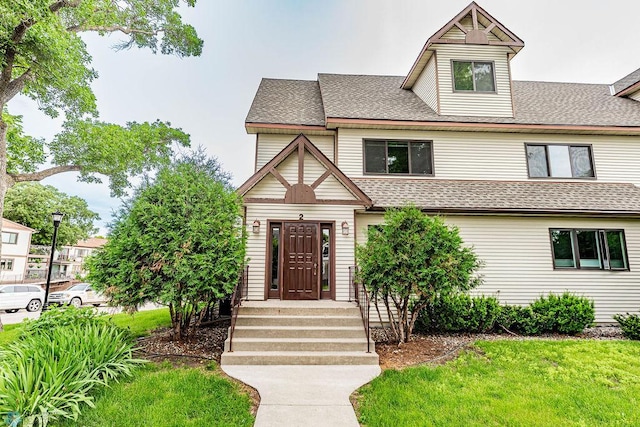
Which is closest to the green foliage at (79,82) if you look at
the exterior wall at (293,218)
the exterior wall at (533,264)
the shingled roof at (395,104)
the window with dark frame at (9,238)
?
the shingled roof at (395,104)

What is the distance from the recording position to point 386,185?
9.53 metres

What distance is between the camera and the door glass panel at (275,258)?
791cm

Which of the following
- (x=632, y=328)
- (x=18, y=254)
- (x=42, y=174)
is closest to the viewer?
(x=632, y=328)

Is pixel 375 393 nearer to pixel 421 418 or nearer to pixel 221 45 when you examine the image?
pixel 421 418

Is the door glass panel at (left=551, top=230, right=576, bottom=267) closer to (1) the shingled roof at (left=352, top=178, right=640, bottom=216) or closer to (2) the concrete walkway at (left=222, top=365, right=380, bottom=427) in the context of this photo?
(1) the shingled roof at (left=352, top=178, right=640, bottom=216)

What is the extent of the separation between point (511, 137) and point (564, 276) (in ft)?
15.2

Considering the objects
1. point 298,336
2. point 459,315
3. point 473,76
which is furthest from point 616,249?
point 298,336

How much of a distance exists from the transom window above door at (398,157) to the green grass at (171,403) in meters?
7.44

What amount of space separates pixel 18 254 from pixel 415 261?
1660 inches

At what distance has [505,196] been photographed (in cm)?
919

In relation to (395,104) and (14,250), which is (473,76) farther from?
(14,250)

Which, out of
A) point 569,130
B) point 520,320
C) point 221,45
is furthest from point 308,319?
point 221,45

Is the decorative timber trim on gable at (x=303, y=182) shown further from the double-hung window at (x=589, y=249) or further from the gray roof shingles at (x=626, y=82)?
the gray roof shingles at (x=626, y=82)

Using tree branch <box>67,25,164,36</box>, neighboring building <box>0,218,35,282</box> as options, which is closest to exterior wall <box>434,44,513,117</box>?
tree branch <box>67,25,164,36</box>
